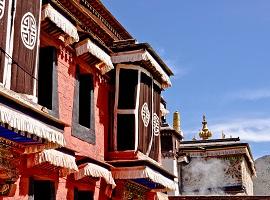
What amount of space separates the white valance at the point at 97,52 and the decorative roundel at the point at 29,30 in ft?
7.82

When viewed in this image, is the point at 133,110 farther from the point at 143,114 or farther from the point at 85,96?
the point at 85,96

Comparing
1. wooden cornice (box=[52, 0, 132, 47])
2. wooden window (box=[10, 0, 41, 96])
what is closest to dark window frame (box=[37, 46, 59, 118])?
wooden cornice (box=[52, 0, 132, 47])

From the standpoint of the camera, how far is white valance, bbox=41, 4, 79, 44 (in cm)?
962

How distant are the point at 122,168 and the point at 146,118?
1.82m

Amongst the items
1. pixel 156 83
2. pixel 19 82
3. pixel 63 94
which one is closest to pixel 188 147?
pixel 156 83

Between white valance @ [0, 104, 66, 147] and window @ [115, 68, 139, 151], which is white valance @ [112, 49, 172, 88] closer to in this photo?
window @ [115, 68, 139, 151]

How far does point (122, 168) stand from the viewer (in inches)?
492

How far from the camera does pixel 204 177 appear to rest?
2680cm

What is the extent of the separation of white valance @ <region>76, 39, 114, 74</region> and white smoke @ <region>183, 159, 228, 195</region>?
15.3 metres

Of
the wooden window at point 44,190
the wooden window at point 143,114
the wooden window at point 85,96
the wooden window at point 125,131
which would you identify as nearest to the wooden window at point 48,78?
the wooden window at point 44,190

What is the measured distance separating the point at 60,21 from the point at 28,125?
9.95 feet

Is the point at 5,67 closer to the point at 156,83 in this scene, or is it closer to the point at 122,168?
the point at 122,168

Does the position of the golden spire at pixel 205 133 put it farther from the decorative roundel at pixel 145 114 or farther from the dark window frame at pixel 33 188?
the dark window frame at pixel 33 188

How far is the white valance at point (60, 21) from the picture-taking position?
9617 mm
